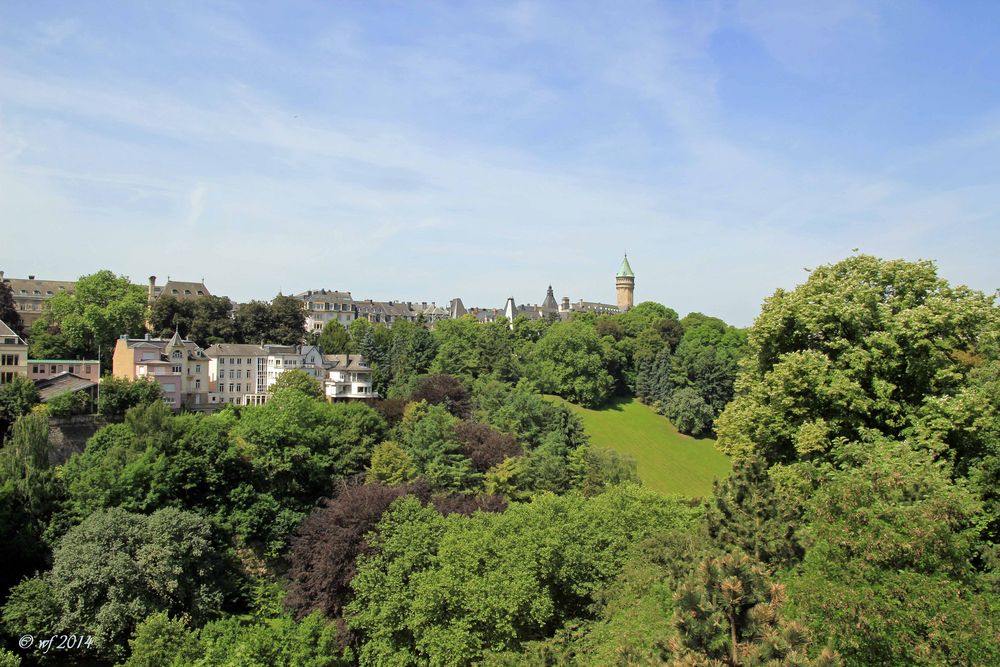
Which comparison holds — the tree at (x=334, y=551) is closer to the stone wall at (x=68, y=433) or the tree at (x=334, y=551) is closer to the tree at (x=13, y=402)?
the stone wall at (x=68, y=433)

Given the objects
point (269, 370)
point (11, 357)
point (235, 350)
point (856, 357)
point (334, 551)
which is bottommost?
point (334, 551)

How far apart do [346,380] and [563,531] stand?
39.5m

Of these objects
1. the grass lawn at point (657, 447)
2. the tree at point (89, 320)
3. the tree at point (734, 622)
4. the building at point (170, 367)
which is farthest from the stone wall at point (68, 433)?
the tree at point (734, 622)

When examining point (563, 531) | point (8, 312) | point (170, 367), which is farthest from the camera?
point (8, 312)

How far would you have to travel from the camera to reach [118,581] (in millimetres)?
24875

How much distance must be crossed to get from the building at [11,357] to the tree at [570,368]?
38268mm

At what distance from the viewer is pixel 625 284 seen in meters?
139

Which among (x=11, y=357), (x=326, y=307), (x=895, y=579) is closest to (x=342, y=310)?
(x=326, y=307)

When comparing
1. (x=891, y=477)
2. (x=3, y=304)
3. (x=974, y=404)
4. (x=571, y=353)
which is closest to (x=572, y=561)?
(x=891, y=477)

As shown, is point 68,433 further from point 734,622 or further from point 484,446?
point 734,622

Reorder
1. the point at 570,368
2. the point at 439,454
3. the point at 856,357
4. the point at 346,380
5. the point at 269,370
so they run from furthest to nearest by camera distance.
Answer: the point at 570,368 < the point at 346,380 < the point at 269,370 < the point at 439,454 < the point at 856,357

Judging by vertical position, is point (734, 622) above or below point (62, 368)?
below

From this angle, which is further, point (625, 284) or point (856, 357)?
point (625, 284)

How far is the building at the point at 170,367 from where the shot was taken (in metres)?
47.2
